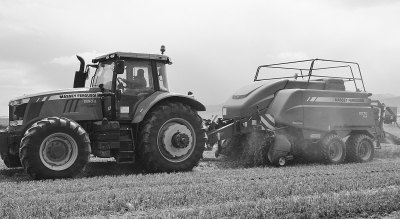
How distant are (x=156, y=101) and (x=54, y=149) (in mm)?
2312

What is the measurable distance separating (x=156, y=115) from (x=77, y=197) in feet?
11.8

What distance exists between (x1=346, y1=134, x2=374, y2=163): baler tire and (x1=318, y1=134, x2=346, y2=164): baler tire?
38cm

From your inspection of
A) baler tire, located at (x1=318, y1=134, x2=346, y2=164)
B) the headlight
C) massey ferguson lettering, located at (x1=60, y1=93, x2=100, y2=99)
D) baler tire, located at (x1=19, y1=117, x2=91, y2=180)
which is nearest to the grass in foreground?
baler tire, located at (x1=19, y1=117, x2=91, y2=180)

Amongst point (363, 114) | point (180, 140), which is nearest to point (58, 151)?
point (180, 140)

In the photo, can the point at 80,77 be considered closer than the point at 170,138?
No

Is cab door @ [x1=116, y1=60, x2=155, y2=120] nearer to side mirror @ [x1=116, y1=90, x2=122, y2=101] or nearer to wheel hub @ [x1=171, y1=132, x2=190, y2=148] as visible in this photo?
side mirror @ [x1=116, y1=90, x2=122, y2=101]

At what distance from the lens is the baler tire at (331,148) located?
41.8ft

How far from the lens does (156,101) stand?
1004cm

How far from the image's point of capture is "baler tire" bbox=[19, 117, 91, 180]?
884cm

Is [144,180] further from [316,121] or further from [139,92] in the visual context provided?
[316,121]

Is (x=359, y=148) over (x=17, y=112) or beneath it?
beneath

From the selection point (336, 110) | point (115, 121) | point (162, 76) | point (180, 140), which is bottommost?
point (180, 140)

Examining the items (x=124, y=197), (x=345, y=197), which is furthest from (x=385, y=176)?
(x=124, y=197)

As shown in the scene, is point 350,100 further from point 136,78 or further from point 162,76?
point 136,78
